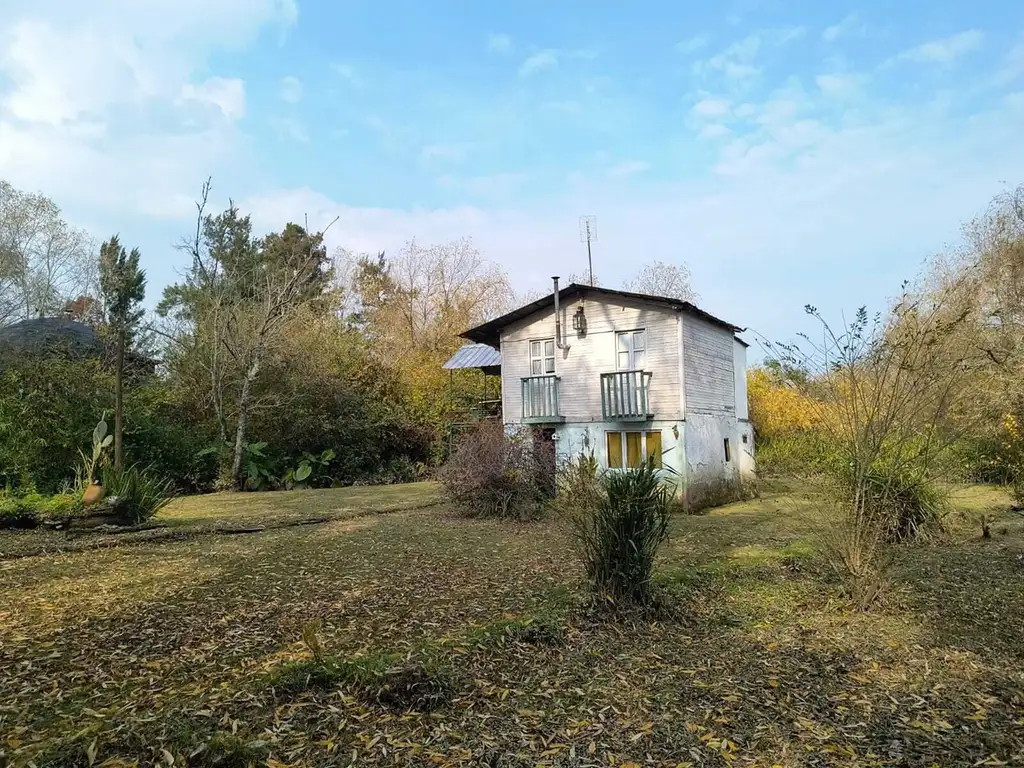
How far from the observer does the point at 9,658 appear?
4.32 m

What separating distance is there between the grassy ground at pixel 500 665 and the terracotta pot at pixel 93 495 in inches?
92.2

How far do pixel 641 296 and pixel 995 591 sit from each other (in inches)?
389

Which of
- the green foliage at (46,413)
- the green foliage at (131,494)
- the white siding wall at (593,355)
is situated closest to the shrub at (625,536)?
the green foliage at (131,494)

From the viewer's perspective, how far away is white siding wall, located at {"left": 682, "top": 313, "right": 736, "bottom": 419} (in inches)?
596

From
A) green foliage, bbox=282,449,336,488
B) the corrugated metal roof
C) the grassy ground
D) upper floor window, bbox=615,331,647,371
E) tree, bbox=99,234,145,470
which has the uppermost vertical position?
tree, bbox=99,234,145,470

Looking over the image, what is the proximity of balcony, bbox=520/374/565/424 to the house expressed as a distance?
3cm

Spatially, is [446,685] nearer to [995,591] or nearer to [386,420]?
[995,591]

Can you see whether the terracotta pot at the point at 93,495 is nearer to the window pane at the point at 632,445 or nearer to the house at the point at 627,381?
the house at the point at 627,381

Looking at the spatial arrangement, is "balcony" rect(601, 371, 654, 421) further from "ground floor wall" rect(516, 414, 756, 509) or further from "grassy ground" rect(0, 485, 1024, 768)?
"grassy ground" rect(0, 485, 1024, 768)

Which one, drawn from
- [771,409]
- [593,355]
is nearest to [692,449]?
[593,355]

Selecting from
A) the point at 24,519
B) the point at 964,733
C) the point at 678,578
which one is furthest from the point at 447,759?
the point at 24,519

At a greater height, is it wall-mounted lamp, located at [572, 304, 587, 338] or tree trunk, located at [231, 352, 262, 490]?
wall-mounted lamp, located at [572, 304, 587, 338]

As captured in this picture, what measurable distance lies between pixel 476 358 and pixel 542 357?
4.05 metres

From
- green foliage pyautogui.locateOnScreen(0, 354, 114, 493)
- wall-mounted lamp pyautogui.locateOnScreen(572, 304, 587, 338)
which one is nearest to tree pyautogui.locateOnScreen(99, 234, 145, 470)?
green foliage pyautogui.locateOnScreen(0, 354, 114, 493)
